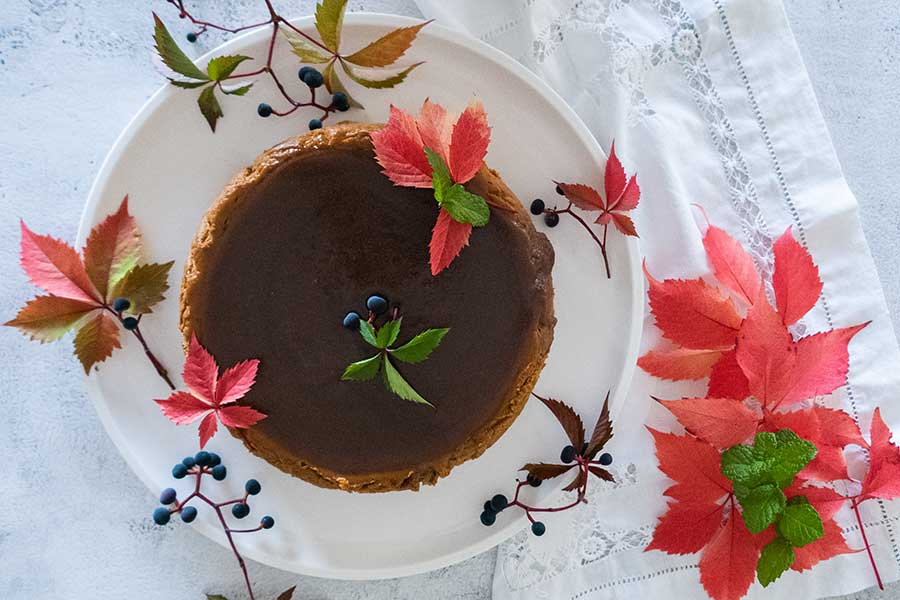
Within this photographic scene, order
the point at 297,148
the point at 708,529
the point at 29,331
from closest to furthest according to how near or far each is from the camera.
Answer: the point at 297,148
the point at 29,331
the point at 708,529

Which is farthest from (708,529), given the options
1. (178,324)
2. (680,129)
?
(178,324)

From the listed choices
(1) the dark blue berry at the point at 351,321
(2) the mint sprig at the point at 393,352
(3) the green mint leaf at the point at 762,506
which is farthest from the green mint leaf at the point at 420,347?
(3) the green mint leaf at the point at 762,506

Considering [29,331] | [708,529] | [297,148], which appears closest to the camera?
[297,148]

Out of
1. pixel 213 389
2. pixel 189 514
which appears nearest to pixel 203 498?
pixel 189 514

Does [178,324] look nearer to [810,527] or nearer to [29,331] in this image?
[29,331]

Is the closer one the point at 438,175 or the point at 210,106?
the point at 438,175

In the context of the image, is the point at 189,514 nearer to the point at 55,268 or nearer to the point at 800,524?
the point at 55,268
